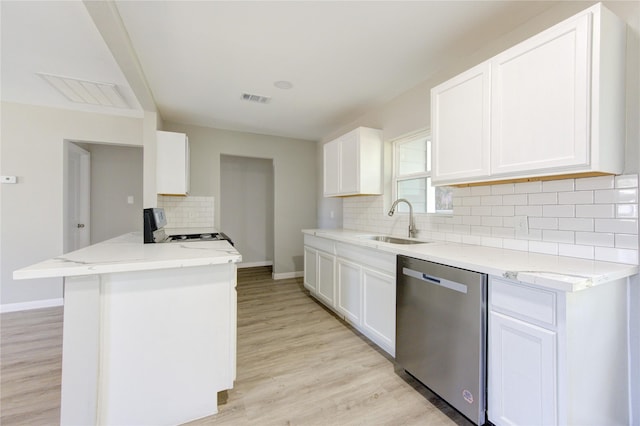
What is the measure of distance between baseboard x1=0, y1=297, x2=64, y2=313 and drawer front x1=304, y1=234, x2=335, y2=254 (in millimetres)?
3083

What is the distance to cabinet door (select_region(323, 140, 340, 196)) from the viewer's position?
3.54m

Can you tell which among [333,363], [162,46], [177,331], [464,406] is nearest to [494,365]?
[464,406]

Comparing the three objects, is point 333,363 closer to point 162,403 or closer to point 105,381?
point 162,403

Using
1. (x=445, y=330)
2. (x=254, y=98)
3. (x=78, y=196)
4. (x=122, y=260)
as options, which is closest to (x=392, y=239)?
(x=445, y=330)

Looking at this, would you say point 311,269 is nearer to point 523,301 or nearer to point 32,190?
point 523,301

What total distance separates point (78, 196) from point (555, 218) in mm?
5517

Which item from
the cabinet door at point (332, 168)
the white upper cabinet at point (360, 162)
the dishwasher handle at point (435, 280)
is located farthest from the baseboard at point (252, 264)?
the dishwasher handle at point (435, 280)

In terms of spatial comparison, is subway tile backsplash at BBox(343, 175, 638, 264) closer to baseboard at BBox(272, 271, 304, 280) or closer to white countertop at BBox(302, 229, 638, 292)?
white countertop at BBox(302, 229, 638, 292)

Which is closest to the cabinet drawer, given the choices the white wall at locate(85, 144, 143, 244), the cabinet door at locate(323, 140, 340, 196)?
the cabinet door at locate(323, 140, 340, 196)

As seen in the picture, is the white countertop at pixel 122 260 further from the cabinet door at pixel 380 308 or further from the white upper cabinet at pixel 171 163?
the white upper cabinet at pixel 171 163

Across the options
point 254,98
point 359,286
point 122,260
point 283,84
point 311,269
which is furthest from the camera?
point 311,269

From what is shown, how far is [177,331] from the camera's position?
1.50 metres

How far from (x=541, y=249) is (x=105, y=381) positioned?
8.29ft

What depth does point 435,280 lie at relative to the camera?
1.63 m
